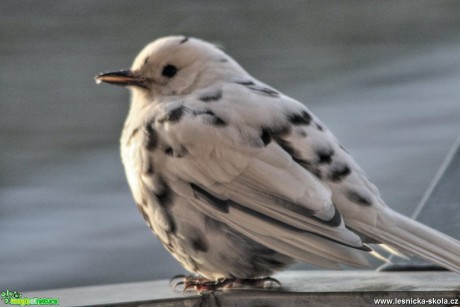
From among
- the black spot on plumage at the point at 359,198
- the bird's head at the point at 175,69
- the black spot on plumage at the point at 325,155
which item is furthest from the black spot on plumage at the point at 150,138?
the black spot on plumage at the point at 359,198

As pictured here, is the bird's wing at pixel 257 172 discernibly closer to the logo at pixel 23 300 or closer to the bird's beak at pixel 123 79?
the bird's beak at pixel 123 79

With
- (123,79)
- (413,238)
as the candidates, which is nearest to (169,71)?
(123,79)

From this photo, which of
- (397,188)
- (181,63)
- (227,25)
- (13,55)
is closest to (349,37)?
(227,25)

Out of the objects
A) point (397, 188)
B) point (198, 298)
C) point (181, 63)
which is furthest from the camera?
point (397, 188)

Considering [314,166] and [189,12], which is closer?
[314,166]

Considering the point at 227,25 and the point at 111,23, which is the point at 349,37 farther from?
the point at 111,23

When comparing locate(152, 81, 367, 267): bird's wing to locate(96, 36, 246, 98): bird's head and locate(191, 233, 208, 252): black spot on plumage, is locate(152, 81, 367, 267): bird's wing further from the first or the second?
locate(96, 36, 246, 98): bird's head

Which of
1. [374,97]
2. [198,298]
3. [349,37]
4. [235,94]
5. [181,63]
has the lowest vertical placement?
[198,298]
